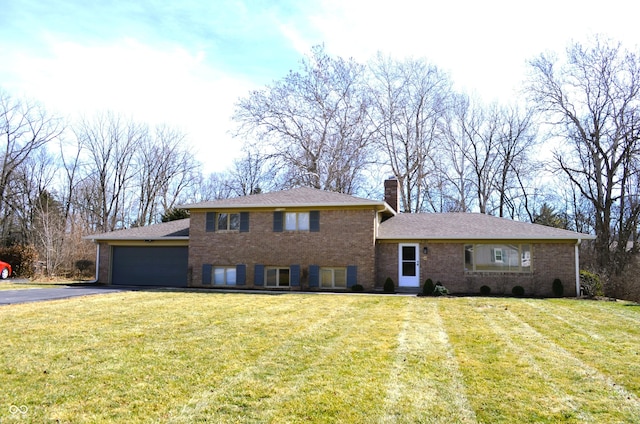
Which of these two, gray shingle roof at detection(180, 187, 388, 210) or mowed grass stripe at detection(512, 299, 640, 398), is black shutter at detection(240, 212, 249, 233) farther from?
mowed grass stripe at detection(512, 299, 640, 398)

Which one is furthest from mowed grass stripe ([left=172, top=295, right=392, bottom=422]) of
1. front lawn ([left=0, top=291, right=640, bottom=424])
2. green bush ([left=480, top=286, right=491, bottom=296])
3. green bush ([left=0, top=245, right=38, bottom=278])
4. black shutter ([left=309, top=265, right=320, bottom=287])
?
green bush ([left=0, top=245, right=38, bottom=278])

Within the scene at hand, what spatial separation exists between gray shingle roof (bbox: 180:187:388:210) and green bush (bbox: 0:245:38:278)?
1200 centimetres

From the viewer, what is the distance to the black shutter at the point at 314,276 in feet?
66.4

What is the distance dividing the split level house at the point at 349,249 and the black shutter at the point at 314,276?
4 cm

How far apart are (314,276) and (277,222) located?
9.43ft

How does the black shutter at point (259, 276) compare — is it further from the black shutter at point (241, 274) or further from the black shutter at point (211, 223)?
the black shutter at point (211, 223)

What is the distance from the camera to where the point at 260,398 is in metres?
5.14

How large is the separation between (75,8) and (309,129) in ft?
75.2

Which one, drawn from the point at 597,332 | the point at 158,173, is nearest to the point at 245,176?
the point at 158,173

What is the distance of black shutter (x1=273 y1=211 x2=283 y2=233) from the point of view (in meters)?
20.9

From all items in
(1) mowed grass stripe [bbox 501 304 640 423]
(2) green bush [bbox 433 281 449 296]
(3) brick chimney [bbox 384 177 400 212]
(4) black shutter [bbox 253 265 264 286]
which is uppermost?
(3) brick chimney [bbox 384 177 400 212]

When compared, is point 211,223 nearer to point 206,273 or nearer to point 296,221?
point 206,273

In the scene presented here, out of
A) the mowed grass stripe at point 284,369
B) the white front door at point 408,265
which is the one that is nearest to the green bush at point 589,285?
the white front door at point 408,265

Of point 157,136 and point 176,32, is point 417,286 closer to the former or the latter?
point 176,32
